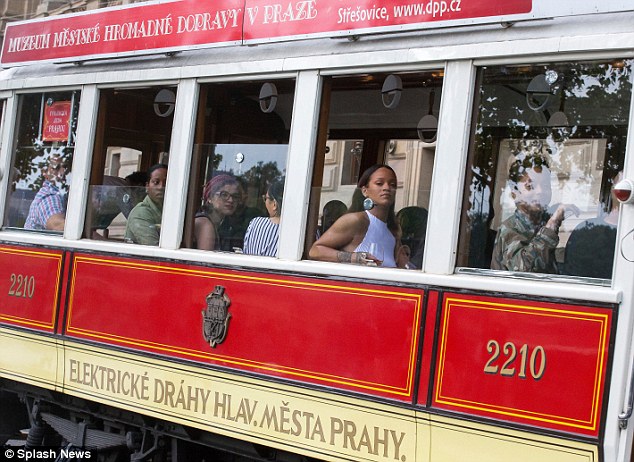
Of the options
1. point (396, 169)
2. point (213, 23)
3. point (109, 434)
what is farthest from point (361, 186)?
point (109, 434)

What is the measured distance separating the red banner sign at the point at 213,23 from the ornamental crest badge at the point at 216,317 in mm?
1391

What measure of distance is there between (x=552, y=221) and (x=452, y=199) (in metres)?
0.47

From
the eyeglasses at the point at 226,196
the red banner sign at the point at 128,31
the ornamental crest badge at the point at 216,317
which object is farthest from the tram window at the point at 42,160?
the ornamental crest badge at the point at 216,317

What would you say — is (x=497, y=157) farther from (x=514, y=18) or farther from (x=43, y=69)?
(x=43, y=69)

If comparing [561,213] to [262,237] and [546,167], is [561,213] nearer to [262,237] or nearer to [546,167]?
[546,167]

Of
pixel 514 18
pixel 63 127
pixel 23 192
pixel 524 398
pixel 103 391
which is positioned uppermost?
pixel 514 18

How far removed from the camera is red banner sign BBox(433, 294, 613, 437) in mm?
4148

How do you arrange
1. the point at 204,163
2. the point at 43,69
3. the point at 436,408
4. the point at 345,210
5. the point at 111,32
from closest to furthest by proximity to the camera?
the point at 436,408 → the point at 345,210 → the point at 204,163 → the point at 111,32 → the point at 43,69

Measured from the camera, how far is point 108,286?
245 inches

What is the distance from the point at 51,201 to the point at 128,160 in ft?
2.66

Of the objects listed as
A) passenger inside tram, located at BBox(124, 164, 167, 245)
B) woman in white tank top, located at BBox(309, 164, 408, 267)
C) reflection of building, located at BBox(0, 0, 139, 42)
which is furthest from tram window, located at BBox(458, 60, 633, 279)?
reflection of building, located at BBox(0, 0, 139, 42)

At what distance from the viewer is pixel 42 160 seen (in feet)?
23.0

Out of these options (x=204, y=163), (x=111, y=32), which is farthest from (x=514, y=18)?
(x=111, y=32)

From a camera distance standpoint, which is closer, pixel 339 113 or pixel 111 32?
pixel 339 113
